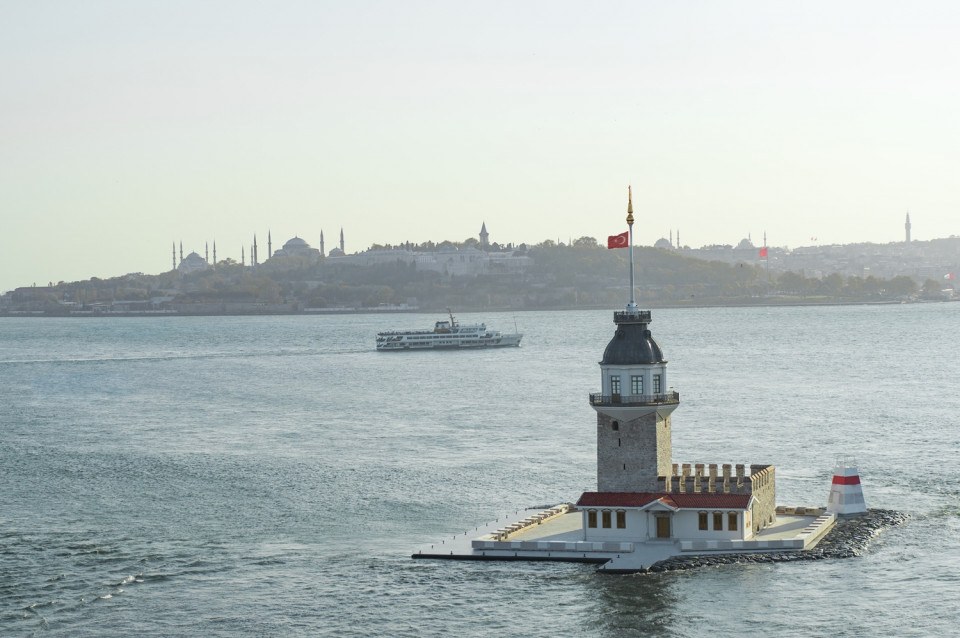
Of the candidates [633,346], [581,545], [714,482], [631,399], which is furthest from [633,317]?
[581,545]

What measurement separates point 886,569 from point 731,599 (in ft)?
17.0

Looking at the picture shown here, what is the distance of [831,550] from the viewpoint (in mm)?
36906

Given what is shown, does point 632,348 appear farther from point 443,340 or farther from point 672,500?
point 443,340

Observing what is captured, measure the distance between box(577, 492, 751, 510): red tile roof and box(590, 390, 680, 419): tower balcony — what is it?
2.07 meters

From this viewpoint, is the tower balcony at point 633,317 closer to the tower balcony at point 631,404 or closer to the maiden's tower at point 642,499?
the maiden's tower at point 642,499

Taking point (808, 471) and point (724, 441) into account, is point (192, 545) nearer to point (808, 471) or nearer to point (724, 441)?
point (808, 471)

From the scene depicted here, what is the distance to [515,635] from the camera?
31.5m

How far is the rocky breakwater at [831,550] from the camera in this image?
3541cm

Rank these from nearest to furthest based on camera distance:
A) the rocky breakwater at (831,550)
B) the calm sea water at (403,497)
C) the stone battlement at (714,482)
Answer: the calm sea water at (403,497) < the rocky breakwater at (831,550) < the stone battlement at (714,482)

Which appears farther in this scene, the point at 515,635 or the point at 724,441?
the point at 724,441

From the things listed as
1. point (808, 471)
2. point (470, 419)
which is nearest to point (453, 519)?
point (808, 471)

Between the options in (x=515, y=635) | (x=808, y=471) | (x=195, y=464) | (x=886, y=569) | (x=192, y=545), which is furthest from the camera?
(x=195, y=464)

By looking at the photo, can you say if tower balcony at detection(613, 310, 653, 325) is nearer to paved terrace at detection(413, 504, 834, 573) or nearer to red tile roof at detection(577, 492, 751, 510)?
red tile roof at detection(577, 492, 751, 510)

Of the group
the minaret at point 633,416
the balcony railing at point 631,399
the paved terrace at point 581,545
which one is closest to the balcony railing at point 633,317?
the minaret at point 633,416
